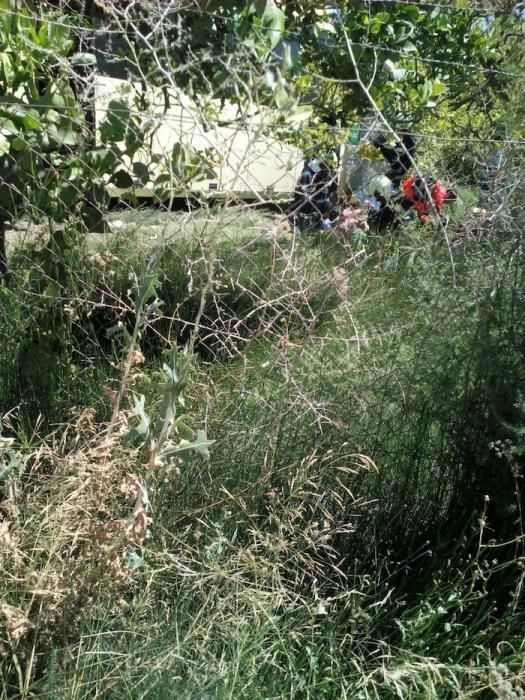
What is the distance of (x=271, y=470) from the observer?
2.84 meters

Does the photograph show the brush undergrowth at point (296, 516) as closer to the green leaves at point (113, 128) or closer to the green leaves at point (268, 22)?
the green leaves at point (113, 128)

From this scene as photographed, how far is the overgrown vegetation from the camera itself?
2.31 m

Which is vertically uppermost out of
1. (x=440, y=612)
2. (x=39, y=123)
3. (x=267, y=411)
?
(x=39, y=123)

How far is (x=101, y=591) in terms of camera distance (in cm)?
233

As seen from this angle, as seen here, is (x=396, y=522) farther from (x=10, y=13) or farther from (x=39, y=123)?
(x=10, y=13)

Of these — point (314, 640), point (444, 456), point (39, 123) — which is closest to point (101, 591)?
point (314, 640)

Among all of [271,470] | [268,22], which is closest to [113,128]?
[268,22]

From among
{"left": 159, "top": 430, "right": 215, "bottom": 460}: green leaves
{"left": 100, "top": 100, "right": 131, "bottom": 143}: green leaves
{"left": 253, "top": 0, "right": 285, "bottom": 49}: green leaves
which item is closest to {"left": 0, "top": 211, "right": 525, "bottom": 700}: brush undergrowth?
{"left": 159, "top": 430, "right": 215, "bottom": 460}: green leaves

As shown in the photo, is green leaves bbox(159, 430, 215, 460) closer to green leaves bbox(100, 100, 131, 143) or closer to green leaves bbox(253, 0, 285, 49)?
green leaves bbox(100, 100, 131, 143)

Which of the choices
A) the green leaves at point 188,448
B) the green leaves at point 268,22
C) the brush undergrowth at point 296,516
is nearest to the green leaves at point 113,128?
the brush undergrowth at point 296,516

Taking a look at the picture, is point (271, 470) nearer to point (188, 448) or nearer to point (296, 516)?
point (296, 516)

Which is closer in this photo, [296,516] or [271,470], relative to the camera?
[296,516]

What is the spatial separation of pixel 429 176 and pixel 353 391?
132 centimetres

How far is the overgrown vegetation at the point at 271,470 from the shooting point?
7.59ft
